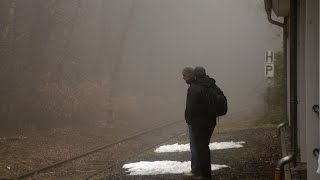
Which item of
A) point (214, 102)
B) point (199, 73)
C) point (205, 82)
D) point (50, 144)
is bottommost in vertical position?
point (50, 144)

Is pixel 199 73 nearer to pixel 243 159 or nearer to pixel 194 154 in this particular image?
pixel 194 154

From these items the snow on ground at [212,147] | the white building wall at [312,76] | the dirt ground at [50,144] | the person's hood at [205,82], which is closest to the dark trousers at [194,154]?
the person's hood at [205,82]

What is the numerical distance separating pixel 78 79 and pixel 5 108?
8.86m

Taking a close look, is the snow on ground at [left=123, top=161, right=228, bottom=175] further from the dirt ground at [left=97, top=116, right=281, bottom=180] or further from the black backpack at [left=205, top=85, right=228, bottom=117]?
the black backpack at [left=205, top=85, right=228, bottom=117]

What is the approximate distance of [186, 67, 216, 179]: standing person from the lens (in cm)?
919

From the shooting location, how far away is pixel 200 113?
918cm

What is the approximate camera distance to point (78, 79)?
3303 cm

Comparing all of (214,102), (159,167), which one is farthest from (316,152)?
(159,167)

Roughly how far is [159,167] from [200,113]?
285cm

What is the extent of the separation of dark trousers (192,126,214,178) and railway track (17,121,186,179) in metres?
3.46

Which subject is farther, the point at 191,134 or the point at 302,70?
the point at 302,70

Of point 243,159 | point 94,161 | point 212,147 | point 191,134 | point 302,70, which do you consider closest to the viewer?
point 191,134

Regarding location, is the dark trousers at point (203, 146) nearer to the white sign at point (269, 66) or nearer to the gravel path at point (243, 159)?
the gravel path at point (243, 159)

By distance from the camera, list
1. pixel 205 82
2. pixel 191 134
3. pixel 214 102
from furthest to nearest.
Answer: pixel 191 134, pixel 205 82, pixel 214 102
